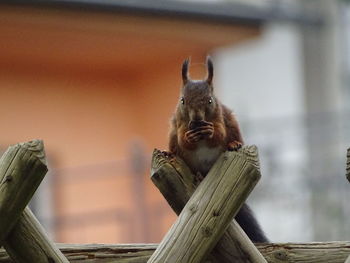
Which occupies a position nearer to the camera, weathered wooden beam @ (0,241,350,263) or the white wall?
weathered wooden beam @ (0,241,350,263)

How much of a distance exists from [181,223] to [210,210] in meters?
0.04

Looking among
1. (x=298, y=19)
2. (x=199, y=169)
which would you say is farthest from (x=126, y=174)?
(x=199, y=169)

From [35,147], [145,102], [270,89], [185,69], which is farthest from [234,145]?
[270,89]

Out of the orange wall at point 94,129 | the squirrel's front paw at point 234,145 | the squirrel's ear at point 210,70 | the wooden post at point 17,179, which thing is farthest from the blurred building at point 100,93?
the wooden post at point 17,179

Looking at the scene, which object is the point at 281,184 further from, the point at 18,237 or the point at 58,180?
the point at 18,237

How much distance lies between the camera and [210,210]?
145 centimetres

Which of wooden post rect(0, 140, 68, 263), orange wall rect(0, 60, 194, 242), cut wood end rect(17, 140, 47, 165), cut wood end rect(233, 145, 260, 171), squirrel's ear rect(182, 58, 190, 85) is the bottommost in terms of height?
wooden post rect(0, 140, 68, 263)

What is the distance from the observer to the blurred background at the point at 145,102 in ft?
26.0

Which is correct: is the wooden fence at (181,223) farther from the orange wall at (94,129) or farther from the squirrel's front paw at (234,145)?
the orange wall at (94,129)

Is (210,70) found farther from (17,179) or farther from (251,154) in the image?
(17,179)

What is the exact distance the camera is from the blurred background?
793 centimetres

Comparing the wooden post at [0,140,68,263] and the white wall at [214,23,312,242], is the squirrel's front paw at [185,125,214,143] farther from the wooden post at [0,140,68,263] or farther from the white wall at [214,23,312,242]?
the white wall at [214,23,312,242]

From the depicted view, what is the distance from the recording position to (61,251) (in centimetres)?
151

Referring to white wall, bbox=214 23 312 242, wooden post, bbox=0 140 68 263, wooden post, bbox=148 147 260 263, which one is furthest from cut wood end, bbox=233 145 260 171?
white wall, bbox=214 23 312 242
